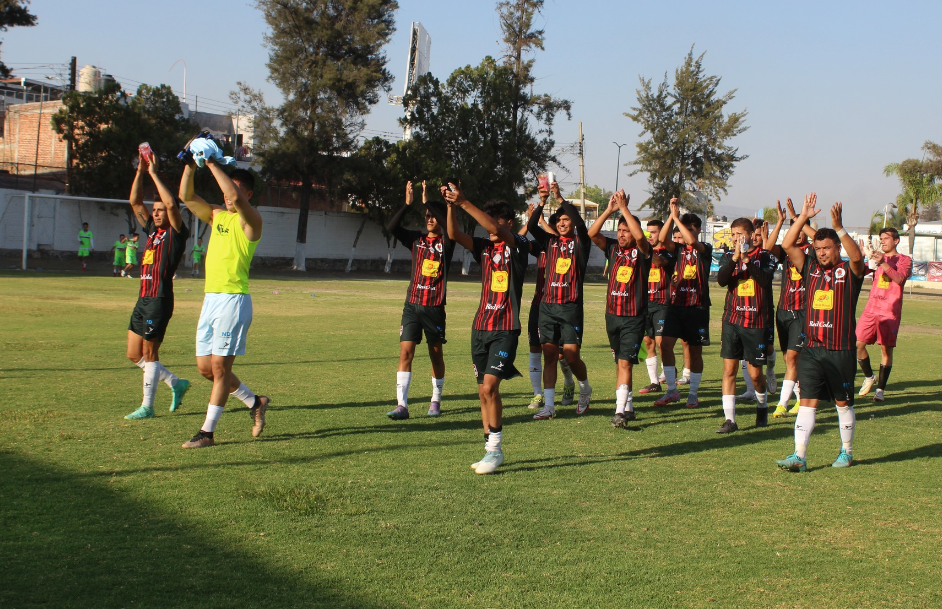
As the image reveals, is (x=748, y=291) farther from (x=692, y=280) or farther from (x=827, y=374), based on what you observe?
(x=827, y=374)

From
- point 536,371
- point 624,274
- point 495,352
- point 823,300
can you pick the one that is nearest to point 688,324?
point 624,274

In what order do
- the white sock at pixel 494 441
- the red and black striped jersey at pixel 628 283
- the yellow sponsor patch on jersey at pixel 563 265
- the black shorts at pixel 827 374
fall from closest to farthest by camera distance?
the white sock at pixel 494 441
the black shorts at pixel 827 374
the yellow sponsor patch on jersey at pixel 563 265
the red and black striped jersey at pixel 628 283

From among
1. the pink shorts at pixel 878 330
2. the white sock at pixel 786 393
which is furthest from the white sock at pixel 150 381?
the pink shorts at pixel 878 330

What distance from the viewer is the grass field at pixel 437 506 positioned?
13.8 feet

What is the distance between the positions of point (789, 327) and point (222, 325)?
688 centimetres

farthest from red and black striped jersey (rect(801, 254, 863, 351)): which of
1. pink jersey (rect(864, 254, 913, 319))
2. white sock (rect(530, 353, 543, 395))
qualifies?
→ pink jersey (rect(864, 254, 913, 319))

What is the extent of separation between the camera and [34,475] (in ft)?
18.8

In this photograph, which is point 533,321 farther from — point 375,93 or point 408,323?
point 375,93

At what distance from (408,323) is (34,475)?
4.11 metres

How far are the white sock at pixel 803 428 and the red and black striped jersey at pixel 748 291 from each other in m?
2.02

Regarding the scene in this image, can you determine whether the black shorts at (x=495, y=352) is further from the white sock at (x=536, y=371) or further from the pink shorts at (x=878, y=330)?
the pink shorts at (x=878, y=330)

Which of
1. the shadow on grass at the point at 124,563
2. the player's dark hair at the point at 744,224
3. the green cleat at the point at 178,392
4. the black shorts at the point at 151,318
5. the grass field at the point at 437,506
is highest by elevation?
the player's dark hair at the point at 744,224

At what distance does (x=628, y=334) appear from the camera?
8781mm

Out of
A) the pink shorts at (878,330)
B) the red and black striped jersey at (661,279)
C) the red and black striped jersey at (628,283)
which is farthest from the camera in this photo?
the pink shorts at (878,330)
